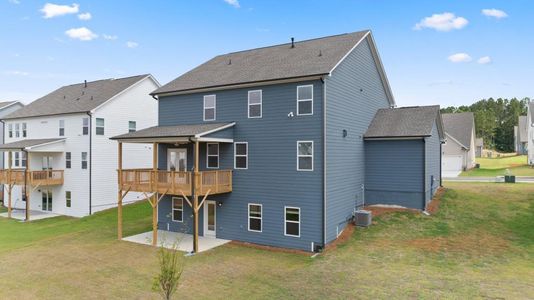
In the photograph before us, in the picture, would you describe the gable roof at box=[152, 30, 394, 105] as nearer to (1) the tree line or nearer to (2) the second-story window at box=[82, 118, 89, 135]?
(2) the second-story window at box=[82, 118, 89, 135]

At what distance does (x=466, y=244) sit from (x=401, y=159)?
17.8 feet

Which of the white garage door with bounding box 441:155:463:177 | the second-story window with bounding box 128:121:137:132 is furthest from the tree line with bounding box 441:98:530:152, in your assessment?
the second-story window with bounding box 128:121:137:132

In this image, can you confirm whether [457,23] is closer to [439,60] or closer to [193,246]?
[439,60]

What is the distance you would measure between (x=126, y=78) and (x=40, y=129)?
27.8 ft

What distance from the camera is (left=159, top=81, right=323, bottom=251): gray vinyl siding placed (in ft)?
50.4

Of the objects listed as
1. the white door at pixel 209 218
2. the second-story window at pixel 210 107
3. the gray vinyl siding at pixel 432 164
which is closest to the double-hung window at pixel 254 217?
the white door at pixel 209 218

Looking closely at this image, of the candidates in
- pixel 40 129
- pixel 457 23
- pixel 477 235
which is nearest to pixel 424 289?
pixel 477 235

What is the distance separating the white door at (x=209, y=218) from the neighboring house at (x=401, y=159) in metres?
8.60

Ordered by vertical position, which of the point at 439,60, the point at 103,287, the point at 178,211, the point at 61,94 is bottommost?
the point at 103,287

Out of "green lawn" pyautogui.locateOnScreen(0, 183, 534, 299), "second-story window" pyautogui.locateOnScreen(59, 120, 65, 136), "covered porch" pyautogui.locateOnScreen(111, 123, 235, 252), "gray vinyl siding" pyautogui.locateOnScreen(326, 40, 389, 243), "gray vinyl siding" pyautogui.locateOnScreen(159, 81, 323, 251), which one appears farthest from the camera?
"second-story window" pyautogui.locateOnScreen(59, 120, 65, 136)

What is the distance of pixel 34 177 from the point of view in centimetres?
2662

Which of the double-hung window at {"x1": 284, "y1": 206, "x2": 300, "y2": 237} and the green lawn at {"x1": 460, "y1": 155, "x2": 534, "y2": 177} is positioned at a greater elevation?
the green lawn at {"x1": 460, "y1": 155, "x2": 534, "y2": 177}

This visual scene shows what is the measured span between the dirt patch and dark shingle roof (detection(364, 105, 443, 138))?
531 cm

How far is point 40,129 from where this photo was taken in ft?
97.8
